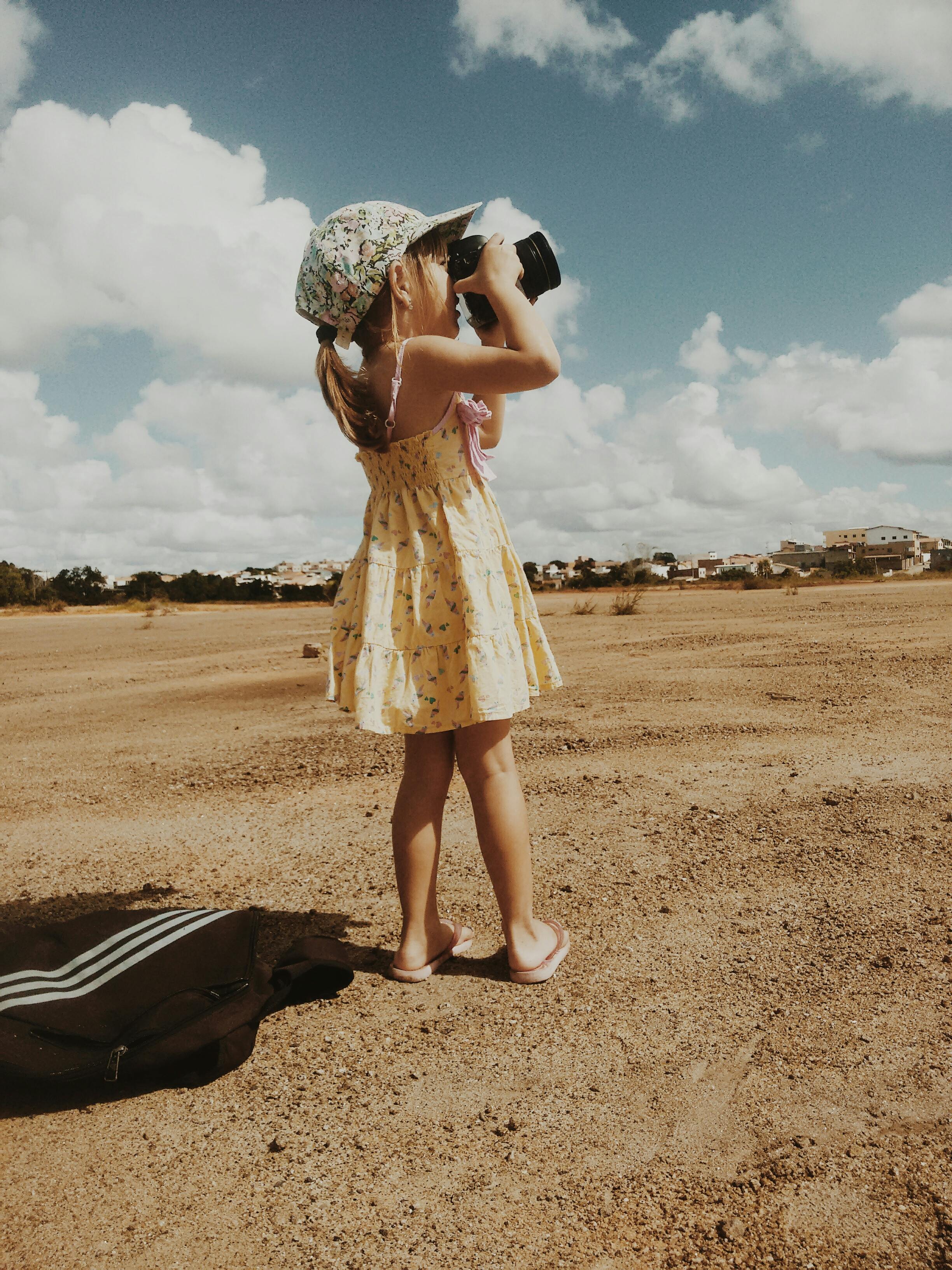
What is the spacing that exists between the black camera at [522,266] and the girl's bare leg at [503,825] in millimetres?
891

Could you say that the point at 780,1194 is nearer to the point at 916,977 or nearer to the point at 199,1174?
the point at 916,977

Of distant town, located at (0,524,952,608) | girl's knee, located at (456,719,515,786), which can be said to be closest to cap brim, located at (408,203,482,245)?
girl's knee, located at (456,719,515,786)

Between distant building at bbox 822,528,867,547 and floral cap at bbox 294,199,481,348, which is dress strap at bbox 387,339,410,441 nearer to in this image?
floral cap at bbox 294,199,481,348

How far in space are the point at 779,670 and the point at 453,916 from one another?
402cm

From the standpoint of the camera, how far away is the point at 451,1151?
125cm

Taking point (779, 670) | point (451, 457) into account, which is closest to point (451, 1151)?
point (451, 457)

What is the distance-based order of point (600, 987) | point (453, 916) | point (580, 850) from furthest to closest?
point (580, 850)
point (453, 916)
point (600, 987)

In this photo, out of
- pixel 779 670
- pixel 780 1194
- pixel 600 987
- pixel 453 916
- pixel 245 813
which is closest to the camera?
pixel 780 1194

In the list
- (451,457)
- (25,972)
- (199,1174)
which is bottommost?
(199,1174)

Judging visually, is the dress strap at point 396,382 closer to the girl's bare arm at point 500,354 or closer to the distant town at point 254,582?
the girl's bare arm at point 500,354

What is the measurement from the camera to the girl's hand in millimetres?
1673

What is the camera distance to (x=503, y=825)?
1.75 m

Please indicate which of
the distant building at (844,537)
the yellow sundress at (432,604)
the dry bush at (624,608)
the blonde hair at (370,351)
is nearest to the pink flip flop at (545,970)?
the yellow sundress at (432,604)

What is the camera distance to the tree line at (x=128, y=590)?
3045 centimetres
